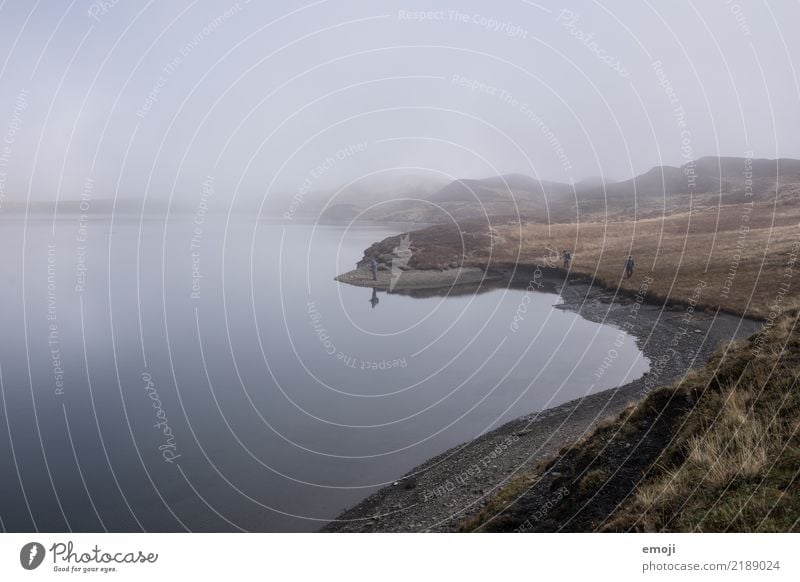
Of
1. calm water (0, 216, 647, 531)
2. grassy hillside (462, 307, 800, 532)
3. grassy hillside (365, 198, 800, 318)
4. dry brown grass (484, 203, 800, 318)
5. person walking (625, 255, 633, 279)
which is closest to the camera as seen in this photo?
grassy hillside (462, 307, 800, 532)

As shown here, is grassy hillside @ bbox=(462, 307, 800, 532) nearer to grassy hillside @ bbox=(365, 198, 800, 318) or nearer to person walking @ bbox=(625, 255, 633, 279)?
grassy hillside @ bbox=(365, 198, 800, 318)

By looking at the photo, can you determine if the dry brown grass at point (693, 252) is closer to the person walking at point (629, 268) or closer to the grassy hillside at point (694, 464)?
the person walking at point (629, 268)

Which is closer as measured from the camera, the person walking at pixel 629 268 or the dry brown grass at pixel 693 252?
the dry brown grass at pixel 693 252

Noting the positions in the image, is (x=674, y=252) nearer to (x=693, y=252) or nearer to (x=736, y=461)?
(x=693, y=252)

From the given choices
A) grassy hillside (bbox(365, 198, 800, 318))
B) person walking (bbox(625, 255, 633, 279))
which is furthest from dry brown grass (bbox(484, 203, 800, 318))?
person walking (bbox(625, 255, 633, 279))

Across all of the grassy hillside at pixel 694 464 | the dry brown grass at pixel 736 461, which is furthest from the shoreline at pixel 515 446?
the dry brown grass at pixel 736 461

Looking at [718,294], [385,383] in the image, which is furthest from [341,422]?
[718,294]
